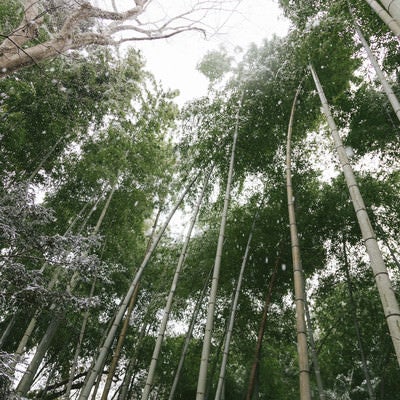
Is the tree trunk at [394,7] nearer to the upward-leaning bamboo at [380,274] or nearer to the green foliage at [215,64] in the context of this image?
the upward-leaning bamboo at [380,274]

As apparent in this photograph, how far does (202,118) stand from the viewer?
518 centimetres

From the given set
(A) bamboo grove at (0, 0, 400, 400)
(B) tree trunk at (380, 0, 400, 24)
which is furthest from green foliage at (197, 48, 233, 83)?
(B) tree trunk at (380, 0, 400, 24)

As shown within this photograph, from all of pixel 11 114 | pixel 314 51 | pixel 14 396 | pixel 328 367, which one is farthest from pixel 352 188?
pixel 328 367

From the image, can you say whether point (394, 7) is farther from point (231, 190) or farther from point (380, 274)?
point (231, 190)

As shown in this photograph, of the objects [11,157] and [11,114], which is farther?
[11,157]

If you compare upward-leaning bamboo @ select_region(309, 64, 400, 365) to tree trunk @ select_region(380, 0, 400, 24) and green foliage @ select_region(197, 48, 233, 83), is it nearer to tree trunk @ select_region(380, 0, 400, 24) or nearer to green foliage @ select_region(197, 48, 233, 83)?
tree trunk @ select_region(380, 0, 400, 24)

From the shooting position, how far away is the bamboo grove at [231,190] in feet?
13.5

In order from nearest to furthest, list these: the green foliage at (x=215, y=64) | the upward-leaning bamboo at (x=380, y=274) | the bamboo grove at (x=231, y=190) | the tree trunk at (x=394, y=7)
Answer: the upward-leaning bamboo at (x=380, y=274), the tree trunk at (x=394, y=7), the bamboo grove at (x=231, y=190), the green foliage at (x=215, y=64)

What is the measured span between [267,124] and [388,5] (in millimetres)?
3185

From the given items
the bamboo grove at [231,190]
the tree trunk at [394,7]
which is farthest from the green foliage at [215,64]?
the tree trunk at [394,7]

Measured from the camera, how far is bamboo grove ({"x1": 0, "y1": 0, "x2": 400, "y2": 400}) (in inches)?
162

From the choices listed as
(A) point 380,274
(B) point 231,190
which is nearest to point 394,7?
(A) point 380,274

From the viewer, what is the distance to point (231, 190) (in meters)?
5.87

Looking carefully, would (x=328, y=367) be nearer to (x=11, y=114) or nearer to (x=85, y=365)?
(x=85, y=365)
